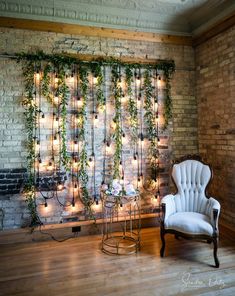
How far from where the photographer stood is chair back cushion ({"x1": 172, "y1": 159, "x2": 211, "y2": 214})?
3434 mm

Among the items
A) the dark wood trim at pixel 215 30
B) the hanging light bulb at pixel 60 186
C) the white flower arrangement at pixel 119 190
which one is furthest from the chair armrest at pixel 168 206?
the dark wood trim at pixel 215 30

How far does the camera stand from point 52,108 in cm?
371

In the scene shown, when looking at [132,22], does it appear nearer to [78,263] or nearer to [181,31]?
[181,31]

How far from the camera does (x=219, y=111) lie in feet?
12.7

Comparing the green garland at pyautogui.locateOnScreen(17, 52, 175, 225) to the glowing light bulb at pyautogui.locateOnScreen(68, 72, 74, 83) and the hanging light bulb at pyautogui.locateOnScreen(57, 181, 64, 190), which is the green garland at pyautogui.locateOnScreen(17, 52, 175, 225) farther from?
the hanging light bulb at pyautogui.locateOnScreen(57, 181, 64, 190)

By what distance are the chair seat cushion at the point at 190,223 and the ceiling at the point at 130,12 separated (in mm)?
2724

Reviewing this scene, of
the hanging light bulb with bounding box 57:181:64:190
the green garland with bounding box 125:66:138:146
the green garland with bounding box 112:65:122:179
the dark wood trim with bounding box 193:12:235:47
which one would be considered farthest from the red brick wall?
the hanging light bulb with bounding box 57:181:64:190

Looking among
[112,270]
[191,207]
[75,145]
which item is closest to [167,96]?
[75,145]

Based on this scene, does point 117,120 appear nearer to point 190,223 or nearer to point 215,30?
point 190,223

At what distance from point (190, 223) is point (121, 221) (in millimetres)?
1237

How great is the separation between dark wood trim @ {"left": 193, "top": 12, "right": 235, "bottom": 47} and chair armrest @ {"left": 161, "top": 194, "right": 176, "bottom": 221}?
2452 millimetres

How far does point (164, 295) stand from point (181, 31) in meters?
3.80

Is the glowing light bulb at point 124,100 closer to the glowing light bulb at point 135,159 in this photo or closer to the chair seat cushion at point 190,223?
the glowing light bulb at point 135,159

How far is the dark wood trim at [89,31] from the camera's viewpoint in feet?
11.6
